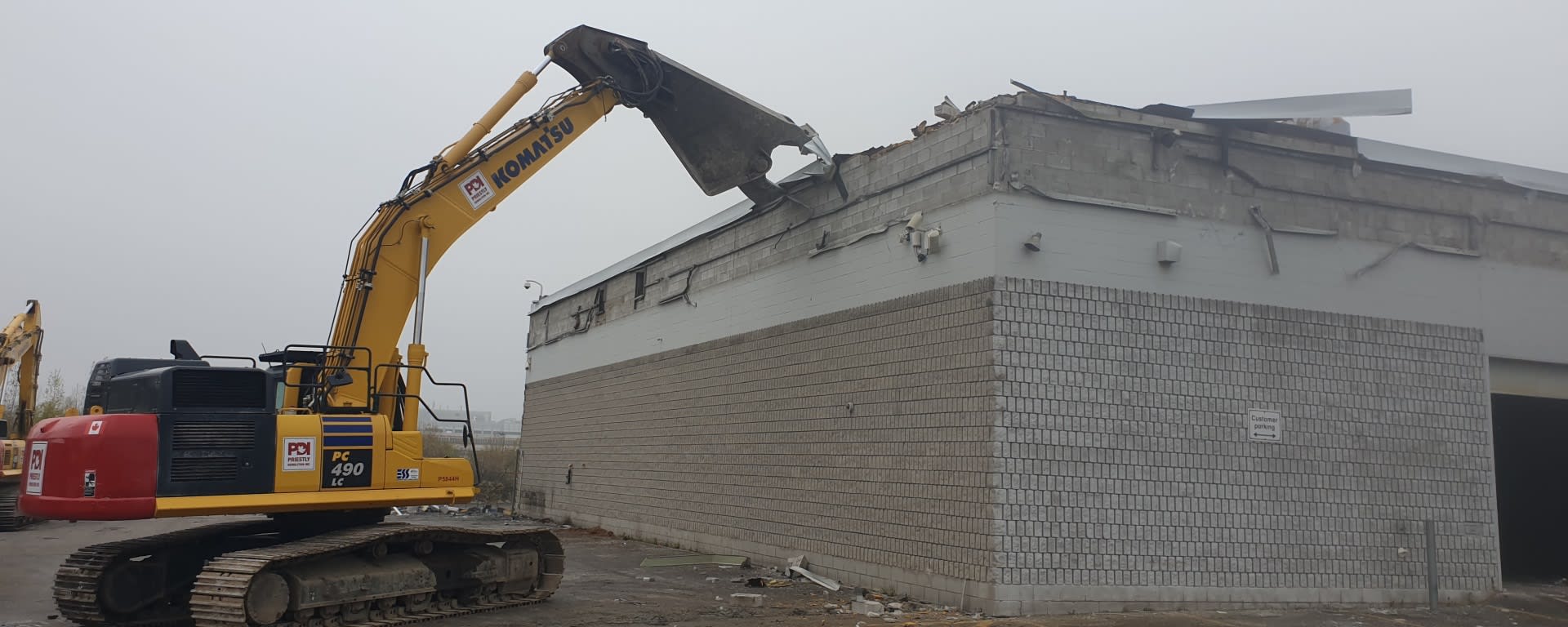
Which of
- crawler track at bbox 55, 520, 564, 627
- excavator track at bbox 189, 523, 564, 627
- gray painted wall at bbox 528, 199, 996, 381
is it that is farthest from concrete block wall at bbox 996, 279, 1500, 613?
crawler track at bbox 55, 520, 564, 627

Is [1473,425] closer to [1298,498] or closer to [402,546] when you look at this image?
[1298,498]

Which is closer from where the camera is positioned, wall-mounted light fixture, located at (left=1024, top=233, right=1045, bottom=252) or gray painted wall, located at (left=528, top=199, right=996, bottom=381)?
wall-mounted light fixture, located at (left=1024, top=233, right=1045, bottom=252)

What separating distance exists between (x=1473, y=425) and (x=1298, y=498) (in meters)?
2.88

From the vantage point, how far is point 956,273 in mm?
11508

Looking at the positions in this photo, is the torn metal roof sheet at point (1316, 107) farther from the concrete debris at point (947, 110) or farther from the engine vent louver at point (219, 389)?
the engine vent louver at point (219, 389)

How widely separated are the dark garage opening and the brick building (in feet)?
3.99

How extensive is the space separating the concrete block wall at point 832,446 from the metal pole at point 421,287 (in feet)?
16.4

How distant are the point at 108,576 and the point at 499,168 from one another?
527 cm

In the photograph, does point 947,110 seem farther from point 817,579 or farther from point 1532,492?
point 1532,492

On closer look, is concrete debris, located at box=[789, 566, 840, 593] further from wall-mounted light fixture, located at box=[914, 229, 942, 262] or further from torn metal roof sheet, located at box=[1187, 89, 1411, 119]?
torn metal roof sheet, located at box=[1187, 89, 1411, 119]

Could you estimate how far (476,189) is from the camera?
37.8 feet

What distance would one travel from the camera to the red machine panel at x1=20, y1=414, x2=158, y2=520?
884 cm

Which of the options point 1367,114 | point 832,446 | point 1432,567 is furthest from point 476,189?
point 1432,567

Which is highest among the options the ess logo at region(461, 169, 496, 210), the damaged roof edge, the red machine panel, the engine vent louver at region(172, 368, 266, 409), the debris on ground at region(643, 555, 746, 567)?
the damaged roof edge
